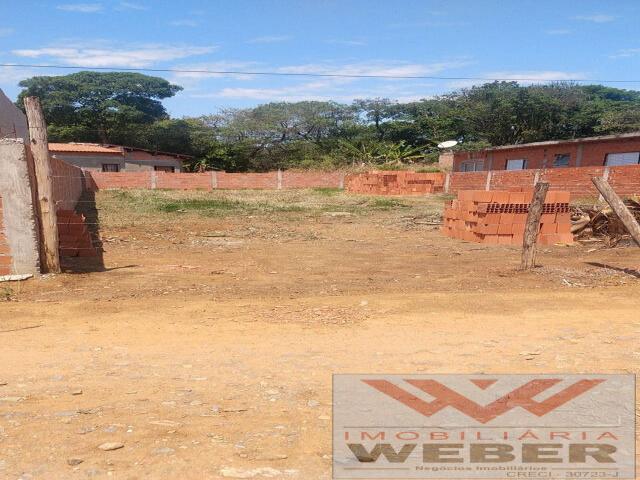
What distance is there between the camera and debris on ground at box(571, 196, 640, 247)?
10.5 m

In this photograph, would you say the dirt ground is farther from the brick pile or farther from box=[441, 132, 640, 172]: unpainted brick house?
the brick pile

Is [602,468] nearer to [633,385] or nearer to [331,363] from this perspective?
[633,385]

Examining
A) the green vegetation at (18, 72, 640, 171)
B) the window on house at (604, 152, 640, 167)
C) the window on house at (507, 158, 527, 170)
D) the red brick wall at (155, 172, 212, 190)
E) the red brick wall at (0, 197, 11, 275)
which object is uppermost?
the green vegetation at (18, 72, 640, 171)

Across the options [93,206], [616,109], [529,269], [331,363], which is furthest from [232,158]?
[331,363]

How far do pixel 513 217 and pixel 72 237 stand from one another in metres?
9.16

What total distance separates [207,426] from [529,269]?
6.15 metres

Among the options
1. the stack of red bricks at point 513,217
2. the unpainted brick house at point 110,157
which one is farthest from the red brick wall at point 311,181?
the stack of red bricks at point 513,217

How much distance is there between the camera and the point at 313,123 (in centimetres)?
4359

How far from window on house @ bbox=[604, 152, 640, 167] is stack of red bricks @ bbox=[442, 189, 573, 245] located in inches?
472

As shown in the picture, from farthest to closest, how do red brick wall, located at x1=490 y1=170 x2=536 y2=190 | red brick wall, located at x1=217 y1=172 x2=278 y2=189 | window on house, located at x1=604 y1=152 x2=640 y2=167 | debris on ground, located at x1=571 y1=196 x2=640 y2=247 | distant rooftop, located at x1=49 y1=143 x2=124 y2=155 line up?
distant rooftop, located at x1=49 y1=143 x2=124 y2=155
red brick wall, located at x1=217 y1=172 x2=278 y2=189
window on house, located at x1=604 y1=152 x2=640 y2=167
red brick wall, located at x1=490 y1=170 x2=536 y2=190
debris on ground, located at x1=571 y1=196 x2=640 y2=247

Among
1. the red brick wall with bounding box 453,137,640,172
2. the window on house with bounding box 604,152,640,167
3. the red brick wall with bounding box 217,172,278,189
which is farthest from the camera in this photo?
the red brick wall with bounding box 217,172,278,189

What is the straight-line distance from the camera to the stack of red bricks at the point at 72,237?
7.76 metres

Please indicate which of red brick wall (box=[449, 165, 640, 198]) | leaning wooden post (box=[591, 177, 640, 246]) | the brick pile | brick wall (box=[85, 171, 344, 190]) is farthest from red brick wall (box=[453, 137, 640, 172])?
leaning wooden post (box=[591, 177, 640, 246])

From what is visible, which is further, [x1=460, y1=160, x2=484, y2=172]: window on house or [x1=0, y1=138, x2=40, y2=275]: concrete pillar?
[x1=460, y1=160, x2=484, y2=172]: window on house
